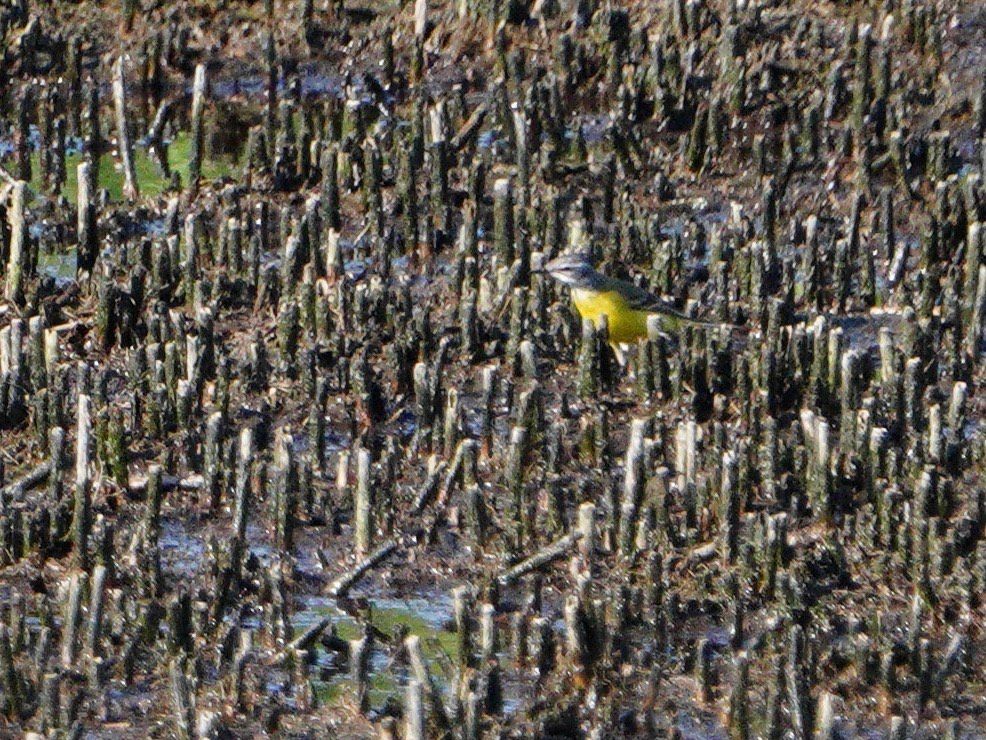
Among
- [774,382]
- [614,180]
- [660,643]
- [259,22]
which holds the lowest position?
[660,643]

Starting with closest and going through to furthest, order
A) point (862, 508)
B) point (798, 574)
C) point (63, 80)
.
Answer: point (798, 574) < point (862, 508) < point (63, 80)

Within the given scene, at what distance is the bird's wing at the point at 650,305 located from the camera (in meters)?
9.62

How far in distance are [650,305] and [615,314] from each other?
26cm

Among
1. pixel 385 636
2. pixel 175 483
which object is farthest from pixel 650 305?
pixel 385 636

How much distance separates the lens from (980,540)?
25.7 ft

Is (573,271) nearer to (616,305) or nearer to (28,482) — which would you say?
(616,305)

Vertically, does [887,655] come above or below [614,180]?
below

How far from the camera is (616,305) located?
9492 millimetres

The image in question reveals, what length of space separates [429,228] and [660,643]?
13.0 feet

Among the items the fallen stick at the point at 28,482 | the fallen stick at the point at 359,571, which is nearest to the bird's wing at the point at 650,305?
the fallen stick at the point at 359,571

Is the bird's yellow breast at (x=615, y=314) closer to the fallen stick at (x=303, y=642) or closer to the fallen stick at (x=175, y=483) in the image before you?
the fallen stick at (x=175, y=483)

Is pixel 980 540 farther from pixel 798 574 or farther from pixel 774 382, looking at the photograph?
pixel 774 382

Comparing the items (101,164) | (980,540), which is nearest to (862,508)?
(980,540)

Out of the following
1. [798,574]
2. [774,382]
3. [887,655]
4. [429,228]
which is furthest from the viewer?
[429,228]
